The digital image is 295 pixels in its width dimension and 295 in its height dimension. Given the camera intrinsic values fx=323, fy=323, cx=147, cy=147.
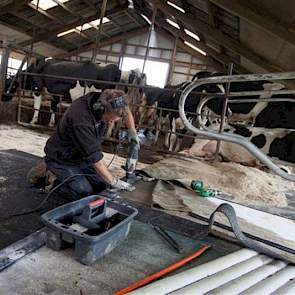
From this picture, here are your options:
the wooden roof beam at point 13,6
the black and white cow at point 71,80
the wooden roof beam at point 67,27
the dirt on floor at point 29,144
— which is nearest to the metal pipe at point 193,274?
the dirt on floor at point 29,144

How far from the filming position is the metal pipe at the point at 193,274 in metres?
1.10

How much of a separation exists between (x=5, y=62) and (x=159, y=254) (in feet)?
16.0

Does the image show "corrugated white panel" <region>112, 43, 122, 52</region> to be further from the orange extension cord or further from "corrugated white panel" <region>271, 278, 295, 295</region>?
"corrugated white panel" <region>271, 278, 295, 295</region>

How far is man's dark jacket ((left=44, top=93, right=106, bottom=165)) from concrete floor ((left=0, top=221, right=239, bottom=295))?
687 mm

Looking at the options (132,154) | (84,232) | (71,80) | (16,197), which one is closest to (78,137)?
(132,154)

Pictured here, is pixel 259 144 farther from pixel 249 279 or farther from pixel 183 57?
pixel 183 57

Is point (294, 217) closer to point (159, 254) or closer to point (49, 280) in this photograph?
point (159, 254)

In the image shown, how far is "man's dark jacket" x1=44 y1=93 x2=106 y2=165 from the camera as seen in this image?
80.7 inches

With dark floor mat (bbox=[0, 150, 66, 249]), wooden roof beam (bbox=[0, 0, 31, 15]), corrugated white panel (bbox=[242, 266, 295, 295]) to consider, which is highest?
wooden roof beam (bbox=[0, 0, 31, 15])

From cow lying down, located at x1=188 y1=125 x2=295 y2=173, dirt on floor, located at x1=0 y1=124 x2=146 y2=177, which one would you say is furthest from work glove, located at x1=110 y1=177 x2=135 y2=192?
cow lying down, located at x1=188 y1=125 x2=295 y2=173

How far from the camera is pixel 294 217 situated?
2.32 m

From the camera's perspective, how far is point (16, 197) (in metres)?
2.30

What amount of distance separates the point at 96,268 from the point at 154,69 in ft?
47.8

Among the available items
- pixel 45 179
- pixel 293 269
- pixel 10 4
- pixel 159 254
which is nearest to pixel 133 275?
pixel 159 254
